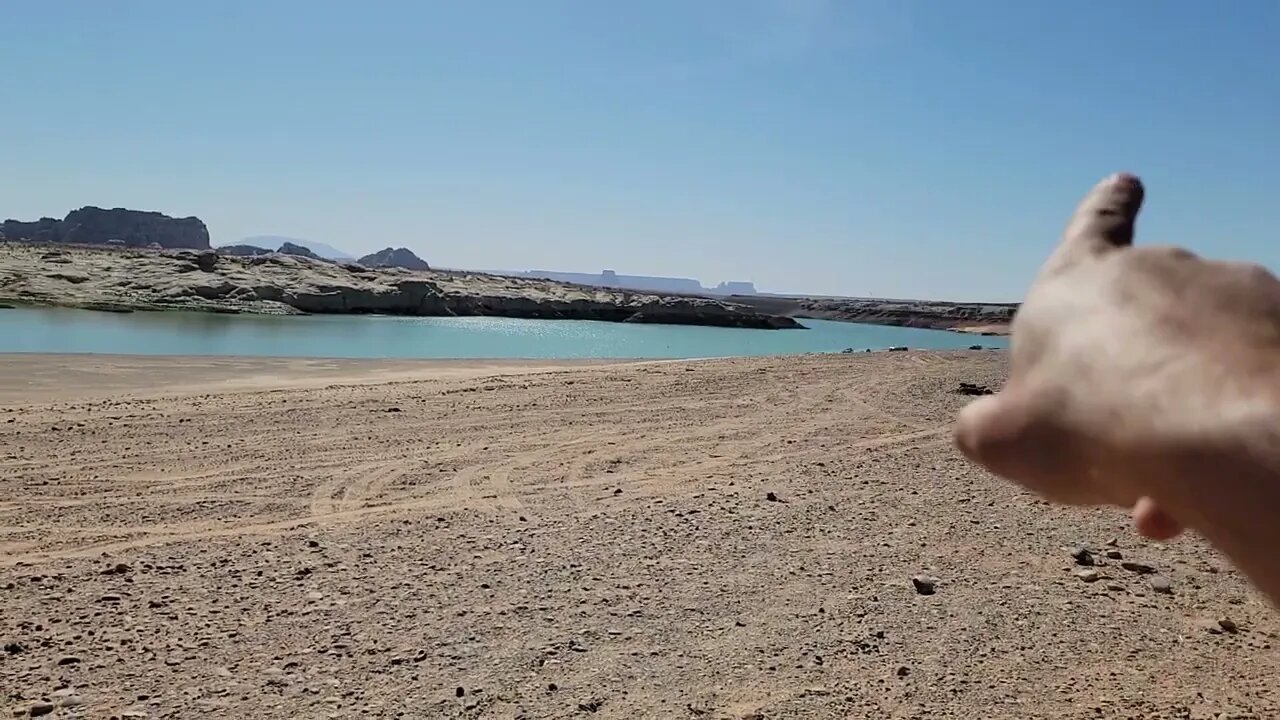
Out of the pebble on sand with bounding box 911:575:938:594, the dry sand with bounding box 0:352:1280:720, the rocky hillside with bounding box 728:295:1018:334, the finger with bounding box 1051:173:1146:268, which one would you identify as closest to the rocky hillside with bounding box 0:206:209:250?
the rocky hillside with bounding box 728:295:1018:334

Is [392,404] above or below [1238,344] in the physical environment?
below

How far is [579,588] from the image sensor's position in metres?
4.84

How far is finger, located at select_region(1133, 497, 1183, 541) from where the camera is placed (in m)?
1.16

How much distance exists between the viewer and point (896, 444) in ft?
31.3

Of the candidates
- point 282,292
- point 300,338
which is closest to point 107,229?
point 282,292

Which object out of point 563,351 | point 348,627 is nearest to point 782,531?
point 348,627

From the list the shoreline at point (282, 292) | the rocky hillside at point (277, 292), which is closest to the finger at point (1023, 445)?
the shoreline at point (282, 292)

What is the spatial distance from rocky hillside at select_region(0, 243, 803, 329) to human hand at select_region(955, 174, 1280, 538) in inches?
2034

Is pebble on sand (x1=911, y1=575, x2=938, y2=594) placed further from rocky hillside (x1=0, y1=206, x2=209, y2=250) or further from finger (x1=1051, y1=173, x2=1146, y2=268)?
rocky hillside (x1=0, y1=206, x2=209, y2=250)

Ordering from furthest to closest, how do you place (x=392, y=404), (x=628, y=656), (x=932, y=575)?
1. (x=392, y=404)
2. (x=932, y=575)
3. (x=628, y=656)

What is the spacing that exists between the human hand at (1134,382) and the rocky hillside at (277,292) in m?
51.7

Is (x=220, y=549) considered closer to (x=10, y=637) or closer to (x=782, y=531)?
(x=10, y=637)

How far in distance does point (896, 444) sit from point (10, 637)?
788cm

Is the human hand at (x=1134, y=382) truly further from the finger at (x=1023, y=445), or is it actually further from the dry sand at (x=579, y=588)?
the dry sand at (x=579, y=588)
